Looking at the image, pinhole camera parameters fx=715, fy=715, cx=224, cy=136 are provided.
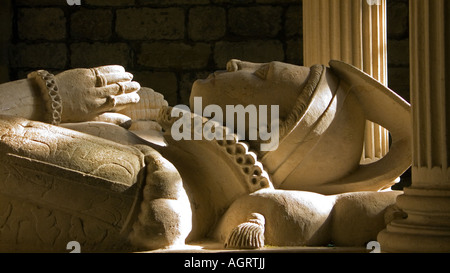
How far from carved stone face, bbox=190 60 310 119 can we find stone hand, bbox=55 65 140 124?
507 mm

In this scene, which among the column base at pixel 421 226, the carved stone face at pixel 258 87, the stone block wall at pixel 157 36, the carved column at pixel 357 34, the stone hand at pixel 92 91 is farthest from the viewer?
the stone block wall at pixel 157 36

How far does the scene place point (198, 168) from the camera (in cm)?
299

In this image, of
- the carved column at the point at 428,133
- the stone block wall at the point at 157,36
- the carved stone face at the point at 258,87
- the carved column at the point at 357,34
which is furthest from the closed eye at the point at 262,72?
the stone block wall at the point at 157,36

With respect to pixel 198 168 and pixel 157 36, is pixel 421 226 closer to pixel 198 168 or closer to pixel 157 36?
pixel 198 168

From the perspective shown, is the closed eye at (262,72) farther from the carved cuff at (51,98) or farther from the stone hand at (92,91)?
the carved cuff at (51,98)

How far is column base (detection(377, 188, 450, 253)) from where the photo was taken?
93.5 inches

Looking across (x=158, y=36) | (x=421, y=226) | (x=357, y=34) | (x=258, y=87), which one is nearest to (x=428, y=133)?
(x=421, y=226)

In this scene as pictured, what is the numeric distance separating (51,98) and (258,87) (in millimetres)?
920

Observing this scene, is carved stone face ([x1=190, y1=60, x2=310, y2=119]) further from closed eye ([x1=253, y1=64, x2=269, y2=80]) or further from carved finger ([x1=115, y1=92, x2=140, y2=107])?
carved finger ([x1=115, y1=92, x2=140, y2=107])

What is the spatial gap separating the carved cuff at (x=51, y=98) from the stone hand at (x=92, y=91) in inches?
2.0

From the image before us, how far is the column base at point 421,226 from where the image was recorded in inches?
93.5
